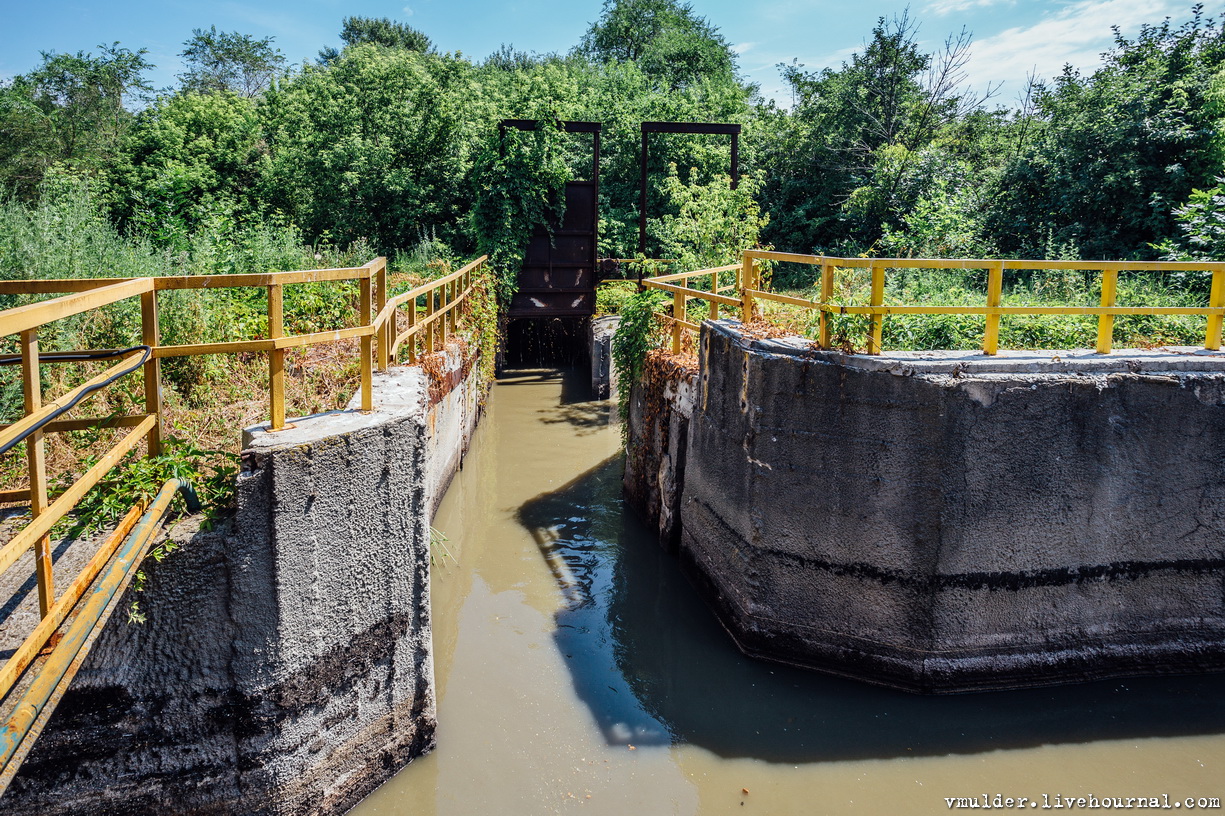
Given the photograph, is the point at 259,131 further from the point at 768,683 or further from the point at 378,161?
the point at 768,683

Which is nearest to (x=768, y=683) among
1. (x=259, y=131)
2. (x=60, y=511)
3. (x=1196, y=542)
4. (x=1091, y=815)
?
(x=1091, y=815)

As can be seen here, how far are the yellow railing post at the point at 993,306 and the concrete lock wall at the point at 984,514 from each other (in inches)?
9.0

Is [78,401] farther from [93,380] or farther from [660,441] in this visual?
[660,441]

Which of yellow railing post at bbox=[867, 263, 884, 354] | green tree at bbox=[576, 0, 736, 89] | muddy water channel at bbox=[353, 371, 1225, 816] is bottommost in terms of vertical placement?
muddy water channel at bbox=[353, 371, 1225, 816]

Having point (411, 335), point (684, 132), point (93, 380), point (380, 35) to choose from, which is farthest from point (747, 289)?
point (380, 35)

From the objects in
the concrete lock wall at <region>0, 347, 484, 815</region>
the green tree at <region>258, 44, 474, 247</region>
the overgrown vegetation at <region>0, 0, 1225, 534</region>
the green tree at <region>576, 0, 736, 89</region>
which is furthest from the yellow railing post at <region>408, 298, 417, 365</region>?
the green tree at <region>576, 0, 736, 89</region>

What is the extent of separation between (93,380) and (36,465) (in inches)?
16.3

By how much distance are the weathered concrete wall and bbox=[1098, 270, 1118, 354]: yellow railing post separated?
3.64 metres

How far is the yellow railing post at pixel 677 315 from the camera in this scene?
375 inches

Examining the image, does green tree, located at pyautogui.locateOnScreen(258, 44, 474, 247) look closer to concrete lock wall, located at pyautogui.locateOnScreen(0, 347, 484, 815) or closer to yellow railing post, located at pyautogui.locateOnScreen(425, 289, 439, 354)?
yellow railing post, located at pyautogui.locateOnScreen(425, 289, 439, 354)

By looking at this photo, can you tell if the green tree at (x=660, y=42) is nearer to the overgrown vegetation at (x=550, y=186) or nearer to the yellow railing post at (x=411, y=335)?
the overgrown vegetation at (x=550, y=186)

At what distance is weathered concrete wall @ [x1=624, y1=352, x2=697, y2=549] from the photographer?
9.12 metres

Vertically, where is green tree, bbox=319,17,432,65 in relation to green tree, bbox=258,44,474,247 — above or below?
above

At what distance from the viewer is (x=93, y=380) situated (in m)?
3.57
